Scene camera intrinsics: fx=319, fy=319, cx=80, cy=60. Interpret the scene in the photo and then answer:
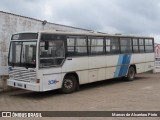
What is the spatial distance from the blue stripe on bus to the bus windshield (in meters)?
6.08

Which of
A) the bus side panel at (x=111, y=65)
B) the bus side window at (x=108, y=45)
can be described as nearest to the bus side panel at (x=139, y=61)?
the bus side panel at (x=111, y=65)

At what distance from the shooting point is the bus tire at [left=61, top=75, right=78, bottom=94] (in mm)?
14199

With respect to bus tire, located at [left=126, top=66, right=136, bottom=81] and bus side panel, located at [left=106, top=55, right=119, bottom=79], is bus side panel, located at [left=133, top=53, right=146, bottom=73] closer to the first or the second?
bus tire, located at [left=126, top=66, right=136, bottom=81]

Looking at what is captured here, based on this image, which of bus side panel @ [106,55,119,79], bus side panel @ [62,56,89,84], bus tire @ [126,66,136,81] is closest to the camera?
bus side panel @ [62,56,89,84]

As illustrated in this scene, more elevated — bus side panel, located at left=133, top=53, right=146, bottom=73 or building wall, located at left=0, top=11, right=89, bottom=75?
building wall, located at left=0, top=11, right=89, bottom=75

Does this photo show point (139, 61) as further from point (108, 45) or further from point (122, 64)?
point (108, 45)

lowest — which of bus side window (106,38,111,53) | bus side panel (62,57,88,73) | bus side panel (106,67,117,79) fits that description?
bus side panel (106,67,117,79)

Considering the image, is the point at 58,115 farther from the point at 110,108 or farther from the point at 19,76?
the point at 19,76

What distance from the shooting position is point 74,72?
48.0 ft

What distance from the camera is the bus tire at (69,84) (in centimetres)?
1420

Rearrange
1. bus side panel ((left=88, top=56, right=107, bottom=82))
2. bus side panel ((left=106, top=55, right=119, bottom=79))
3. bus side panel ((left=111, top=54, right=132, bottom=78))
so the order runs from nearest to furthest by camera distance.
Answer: bus side panel ((left=88, top=56, right=107, bottom=82)) < bus side panel ((left=106, top=55, right=119, bottom=79)) < bus side panel ((left=111, top=54, right=132, bottom=78))

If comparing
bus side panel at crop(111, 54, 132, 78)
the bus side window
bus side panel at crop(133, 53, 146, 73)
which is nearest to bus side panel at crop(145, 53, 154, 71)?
bus side panel at crop(133, 53, 146, 73)

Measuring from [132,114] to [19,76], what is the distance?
5.68 metres

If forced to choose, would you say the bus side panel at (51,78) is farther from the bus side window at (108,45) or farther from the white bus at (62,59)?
the bus side window at (108,45)
